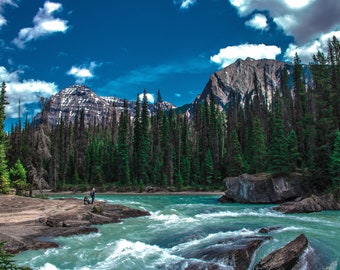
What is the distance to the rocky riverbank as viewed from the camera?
18.0 metres

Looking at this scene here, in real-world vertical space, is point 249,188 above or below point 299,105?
below

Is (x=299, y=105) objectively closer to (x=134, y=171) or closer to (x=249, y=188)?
(x=249, y=188)

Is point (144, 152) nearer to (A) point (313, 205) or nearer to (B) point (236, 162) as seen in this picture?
(B) point (236, 162)

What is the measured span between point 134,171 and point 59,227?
2174 inches

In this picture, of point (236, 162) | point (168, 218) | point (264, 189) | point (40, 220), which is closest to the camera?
point (40, 220)

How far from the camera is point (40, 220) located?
2445 centimetres

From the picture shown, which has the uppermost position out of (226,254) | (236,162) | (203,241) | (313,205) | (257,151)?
(257,151)

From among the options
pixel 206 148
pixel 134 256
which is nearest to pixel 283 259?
Answer: pixel 134 256

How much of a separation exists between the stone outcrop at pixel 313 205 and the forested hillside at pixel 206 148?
548cm

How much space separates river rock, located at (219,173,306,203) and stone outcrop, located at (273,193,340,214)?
6.51m

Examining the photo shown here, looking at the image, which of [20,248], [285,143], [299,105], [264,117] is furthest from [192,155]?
[20,248]

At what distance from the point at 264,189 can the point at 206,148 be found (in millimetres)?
40341

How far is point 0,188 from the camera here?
122 ft

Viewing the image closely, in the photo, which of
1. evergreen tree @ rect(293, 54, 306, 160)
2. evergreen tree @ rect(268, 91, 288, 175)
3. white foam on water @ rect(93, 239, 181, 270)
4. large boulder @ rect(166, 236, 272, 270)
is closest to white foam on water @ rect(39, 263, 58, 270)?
white foam on water @ rect(93, 239, 181, 270)
